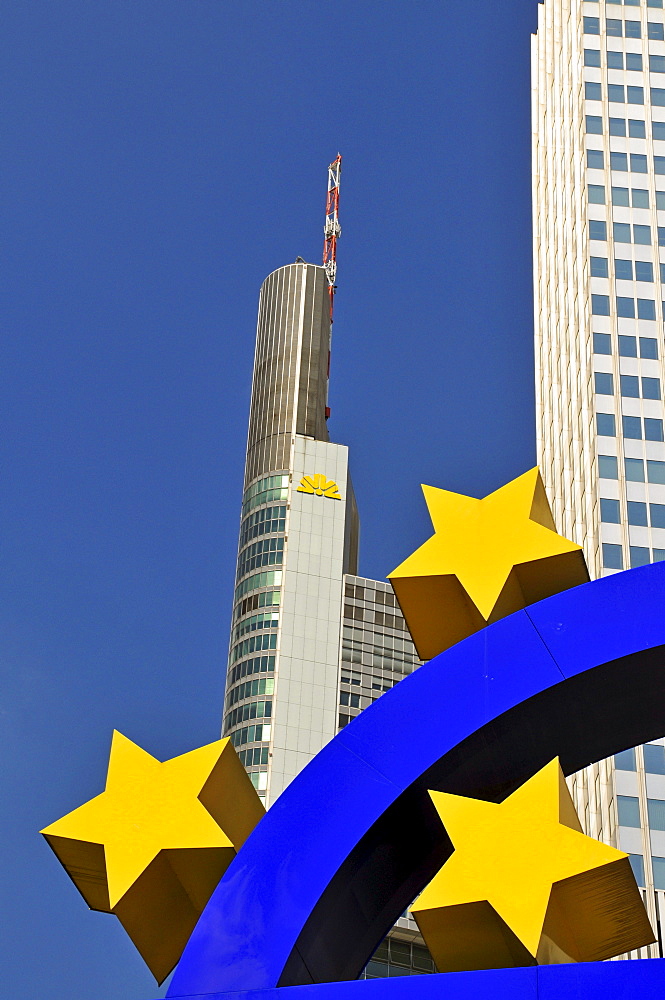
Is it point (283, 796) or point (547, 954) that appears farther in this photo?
point (283, 796)

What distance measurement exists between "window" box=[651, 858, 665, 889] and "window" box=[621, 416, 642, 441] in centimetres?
2083

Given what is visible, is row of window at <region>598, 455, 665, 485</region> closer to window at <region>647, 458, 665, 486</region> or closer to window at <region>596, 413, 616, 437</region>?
window at <region>647, 458, 665, 486</region>

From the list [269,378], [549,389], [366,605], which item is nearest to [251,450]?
[269,378]

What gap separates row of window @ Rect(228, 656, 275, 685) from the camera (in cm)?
10212

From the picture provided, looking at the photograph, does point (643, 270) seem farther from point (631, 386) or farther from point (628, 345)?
point (631, 386)

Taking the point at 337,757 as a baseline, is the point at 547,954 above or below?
below

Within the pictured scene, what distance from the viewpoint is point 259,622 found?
346 ft

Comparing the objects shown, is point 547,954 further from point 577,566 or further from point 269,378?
point 269,378

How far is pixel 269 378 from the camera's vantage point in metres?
117

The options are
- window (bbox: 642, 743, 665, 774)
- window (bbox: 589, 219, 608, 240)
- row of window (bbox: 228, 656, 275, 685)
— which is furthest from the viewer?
row of window (bbox: 228, 656, 275, 685)

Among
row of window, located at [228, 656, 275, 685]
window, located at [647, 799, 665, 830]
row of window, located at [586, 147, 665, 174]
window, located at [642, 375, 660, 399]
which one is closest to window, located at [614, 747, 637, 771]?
window, located at [647, 799, 665, 830]

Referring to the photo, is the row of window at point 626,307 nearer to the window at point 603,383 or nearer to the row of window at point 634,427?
the window at point 603,383

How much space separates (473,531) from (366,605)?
98.7 metres

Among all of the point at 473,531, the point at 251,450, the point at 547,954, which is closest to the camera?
the point at 547,954
